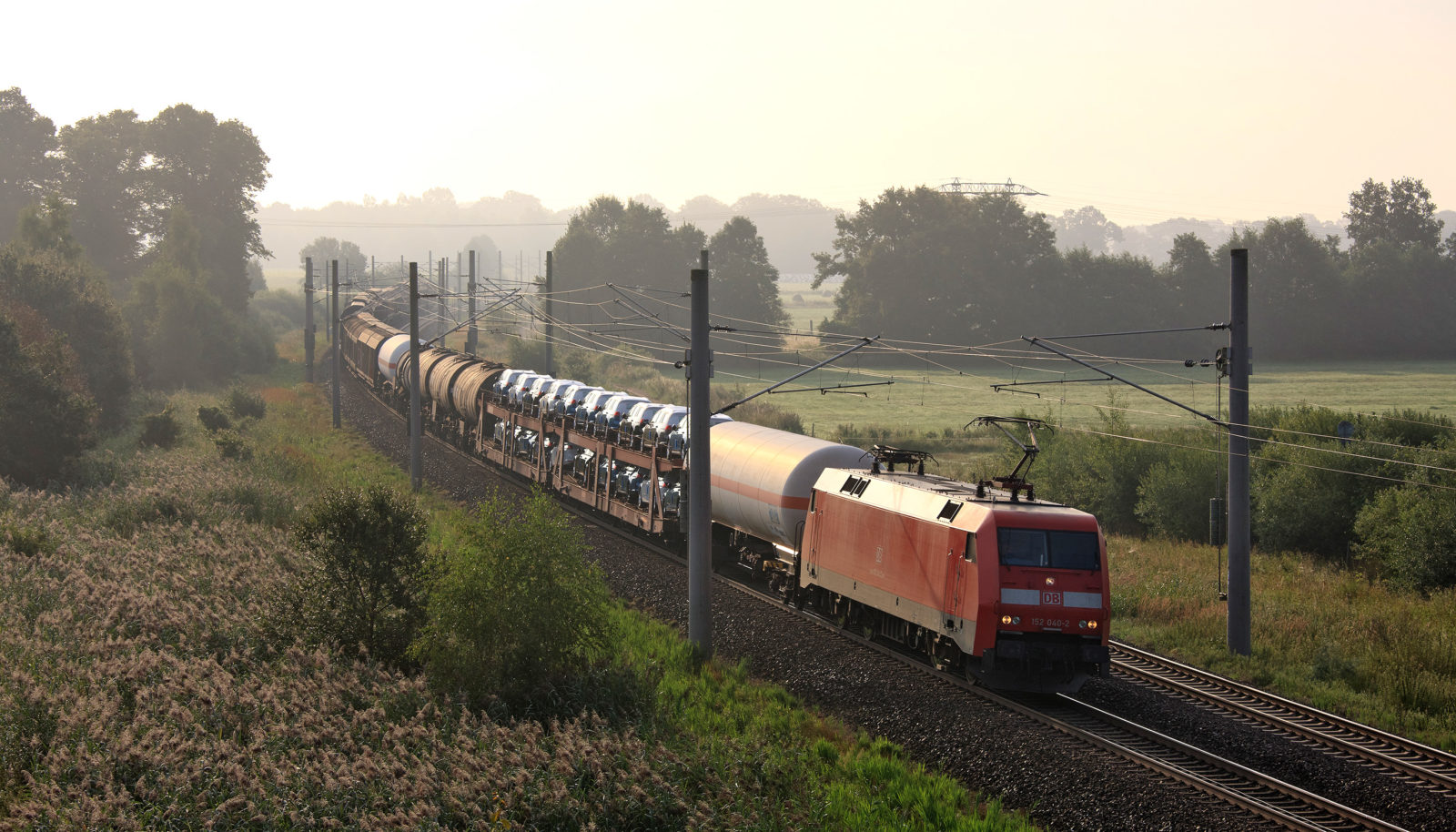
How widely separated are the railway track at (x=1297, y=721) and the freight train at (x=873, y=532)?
2008 millimetres

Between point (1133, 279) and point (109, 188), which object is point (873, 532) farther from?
point (109, 188)

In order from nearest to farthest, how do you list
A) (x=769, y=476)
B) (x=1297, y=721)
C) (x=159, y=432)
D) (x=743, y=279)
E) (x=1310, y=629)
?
(x=1297, y=721) → (x=1310, y=629) → (x=769, y=476) → (x=159, y=432) → (x=743, y=279)

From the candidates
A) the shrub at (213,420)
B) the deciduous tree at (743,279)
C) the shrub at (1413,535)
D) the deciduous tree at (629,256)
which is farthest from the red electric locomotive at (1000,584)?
the deciduous tree at (629,256)

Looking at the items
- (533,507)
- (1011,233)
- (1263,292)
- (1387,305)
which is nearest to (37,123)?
(1011,233)

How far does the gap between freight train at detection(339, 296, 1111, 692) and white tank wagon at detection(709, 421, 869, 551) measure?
A: 4 cm

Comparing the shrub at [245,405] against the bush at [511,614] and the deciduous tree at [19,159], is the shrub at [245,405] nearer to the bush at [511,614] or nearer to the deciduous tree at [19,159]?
the bush at [511,614]

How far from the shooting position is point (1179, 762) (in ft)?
49.4

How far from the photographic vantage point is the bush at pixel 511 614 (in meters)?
16.2

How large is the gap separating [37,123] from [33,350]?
65.5m

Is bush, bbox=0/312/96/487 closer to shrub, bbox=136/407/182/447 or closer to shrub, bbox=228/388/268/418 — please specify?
shrub, bbox=136/407/182/447

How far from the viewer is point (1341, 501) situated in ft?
101

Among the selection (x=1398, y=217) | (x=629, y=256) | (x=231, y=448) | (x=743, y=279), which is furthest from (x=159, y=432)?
(x=1398, y=217)

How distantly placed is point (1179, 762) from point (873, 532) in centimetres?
726

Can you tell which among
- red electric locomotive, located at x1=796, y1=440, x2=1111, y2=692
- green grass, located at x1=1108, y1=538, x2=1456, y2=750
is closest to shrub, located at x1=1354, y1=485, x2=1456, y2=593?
green grass, located at x1=1108, y1=538, x2=1456, y2=750
